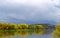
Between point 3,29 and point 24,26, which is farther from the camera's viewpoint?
point 24,26

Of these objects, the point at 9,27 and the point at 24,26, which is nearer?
the point at 9,27

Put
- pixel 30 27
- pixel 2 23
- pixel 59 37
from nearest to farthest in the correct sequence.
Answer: pixel 59 37, pixel 2 23, pixel 30 27

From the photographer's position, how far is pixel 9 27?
202ft

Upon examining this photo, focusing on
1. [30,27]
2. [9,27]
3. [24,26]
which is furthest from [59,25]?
[30,27]

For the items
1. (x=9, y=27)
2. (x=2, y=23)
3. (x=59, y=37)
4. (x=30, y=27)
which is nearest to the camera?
(x=59, y=37)

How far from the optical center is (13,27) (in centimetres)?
6275

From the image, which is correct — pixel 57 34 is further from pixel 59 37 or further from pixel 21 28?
pixel 21 28

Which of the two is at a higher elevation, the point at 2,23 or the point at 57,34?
the point at 2,23

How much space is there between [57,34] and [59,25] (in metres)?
1.38

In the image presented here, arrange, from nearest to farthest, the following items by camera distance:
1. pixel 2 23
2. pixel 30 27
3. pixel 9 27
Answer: pixel 9 27
pixel 2 23
pixel 30 27

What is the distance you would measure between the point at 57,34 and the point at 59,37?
1256 mm

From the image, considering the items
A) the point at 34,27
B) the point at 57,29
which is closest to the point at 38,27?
the point at 34,27

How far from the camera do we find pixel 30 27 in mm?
76500

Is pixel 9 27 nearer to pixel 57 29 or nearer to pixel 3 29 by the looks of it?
pixel 3 29
